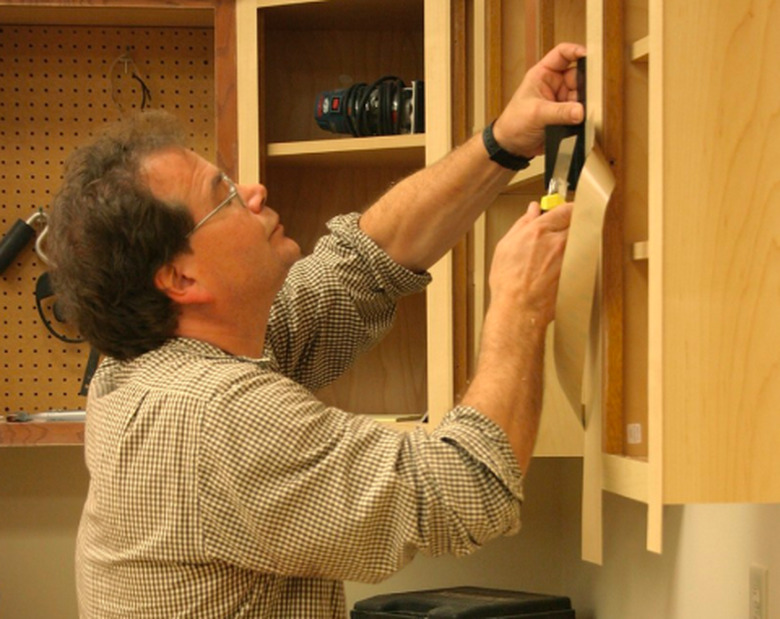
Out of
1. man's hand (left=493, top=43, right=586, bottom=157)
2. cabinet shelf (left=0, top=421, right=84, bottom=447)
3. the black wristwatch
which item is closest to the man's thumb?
man's hand (left=493, top=43, right=586, bottom=157)

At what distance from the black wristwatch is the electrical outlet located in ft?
1.71

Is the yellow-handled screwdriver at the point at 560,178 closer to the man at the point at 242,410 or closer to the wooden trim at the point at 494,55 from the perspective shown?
the man at the point at 242,410

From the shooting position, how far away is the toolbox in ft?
6.17

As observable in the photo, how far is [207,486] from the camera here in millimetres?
1056

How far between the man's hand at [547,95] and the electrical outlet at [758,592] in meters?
0.54

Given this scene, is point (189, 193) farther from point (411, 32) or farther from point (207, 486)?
point (411, 32)

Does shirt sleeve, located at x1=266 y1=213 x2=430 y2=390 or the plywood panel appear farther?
shirt sleeve, located at x1=266 y1=213 x2=430 y2=390

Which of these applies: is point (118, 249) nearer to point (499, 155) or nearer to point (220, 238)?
point (220, 238)

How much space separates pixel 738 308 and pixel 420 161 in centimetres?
116

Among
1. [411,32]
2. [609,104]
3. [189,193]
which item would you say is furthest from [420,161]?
[609,104]

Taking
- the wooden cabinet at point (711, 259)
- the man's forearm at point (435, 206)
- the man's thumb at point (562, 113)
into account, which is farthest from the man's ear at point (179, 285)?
the wooden cabinet at point (711, 259)

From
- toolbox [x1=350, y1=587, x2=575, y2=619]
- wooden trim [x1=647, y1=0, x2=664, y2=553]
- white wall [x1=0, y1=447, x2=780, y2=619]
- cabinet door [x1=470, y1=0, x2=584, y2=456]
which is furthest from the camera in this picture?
white wall [x1=0, y1=447, x2=780, y2=619]

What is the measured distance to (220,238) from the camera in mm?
1269

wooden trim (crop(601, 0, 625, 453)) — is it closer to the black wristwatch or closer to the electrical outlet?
the black wristwatch
